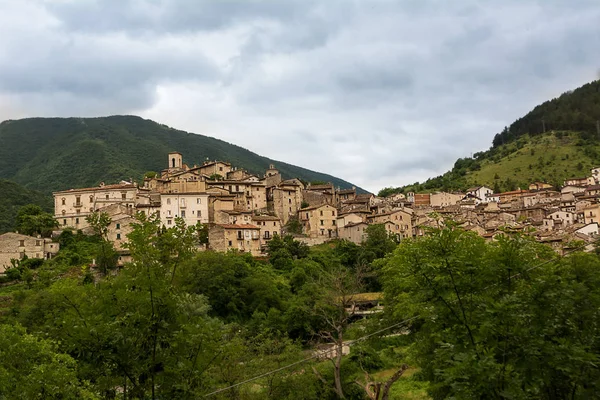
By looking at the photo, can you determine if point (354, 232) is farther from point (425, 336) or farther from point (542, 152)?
point (542, 152)

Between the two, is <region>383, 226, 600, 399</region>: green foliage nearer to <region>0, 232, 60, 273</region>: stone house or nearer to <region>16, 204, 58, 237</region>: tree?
<region>0, 232, 60, 273</region>: stone house

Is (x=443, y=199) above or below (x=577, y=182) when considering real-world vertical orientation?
below

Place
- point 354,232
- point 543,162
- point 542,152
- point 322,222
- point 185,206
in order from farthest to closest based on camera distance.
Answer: point 542,152 → point 543,162 → point 322,222 → point 354,232 → point 185,206

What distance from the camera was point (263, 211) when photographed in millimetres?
72750

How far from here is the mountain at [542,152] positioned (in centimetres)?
11506

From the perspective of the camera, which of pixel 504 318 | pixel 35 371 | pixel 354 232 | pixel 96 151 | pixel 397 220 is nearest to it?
pixel 504 318

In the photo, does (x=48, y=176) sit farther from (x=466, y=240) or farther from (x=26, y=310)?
(x=466, y=240)

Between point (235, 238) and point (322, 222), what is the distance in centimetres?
1331

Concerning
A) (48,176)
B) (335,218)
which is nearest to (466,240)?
(335,218)

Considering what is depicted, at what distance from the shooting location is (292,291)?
52094mm

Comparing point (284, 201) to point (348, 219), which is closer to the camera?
point (348, 219)

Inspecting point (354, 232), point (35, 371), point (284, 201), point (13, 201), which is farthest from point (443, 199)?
point (35, 371)

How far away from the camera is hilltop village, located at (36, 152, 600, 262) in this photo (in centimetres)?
6284

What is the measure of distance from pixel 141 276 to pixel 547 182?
362 feet
